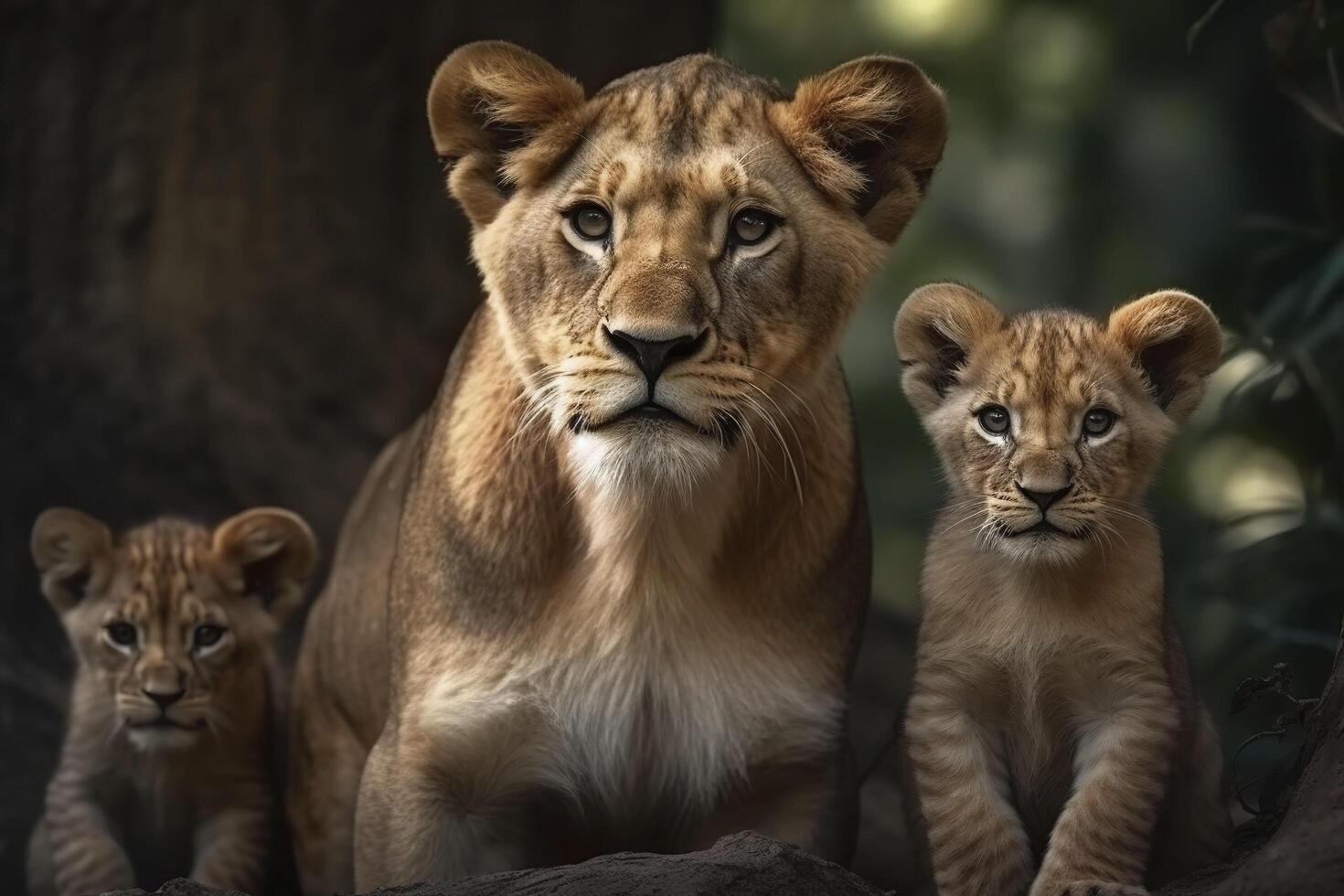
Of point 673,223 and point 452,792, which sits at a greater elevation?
point 673,223

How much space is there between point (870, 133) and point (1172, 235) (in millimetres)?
7690

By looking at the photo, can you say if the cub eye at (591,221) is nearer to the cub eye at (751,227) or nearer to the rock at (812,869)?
the cub eye at (751,227)

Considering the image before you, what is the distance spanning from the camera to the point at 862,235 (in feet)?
13.0

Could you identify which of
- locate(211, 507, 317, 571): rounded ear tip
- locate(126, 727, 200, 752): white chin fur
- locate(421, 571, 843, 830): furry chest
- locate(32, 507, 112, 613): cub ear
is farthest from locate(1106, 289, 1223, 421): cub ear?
locate(32, 507, 112, 613): cub ear

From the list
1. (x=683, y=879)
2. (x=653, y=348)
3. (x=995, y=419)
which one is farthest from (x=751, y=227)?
(x=683, y=879)

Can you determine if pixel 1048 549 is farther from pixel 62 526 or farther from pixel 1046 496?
pixel 62 526

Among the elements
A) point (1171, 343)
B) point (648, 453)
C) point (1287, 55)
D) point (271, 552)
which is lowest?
point (271, 552)

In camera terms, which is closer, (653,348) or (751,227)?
(653,348)

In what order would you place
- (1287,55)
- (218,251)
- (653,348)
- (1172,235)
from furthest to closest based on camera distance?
(1172,235)
(218,251)
(1287,55)
(653,348)

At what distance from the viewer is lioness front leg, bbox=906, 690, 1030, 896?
352cm

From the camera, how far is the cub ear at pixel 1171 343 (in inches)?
146

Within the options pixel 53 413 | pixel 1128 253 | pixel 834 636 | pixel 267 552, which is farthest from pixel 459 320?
pixel 1128 253

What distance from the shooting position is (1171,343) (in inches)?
149

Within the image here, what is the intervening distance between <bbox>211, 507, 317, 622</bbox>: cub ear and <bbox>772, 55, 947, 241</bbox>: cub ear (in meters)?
1.84
